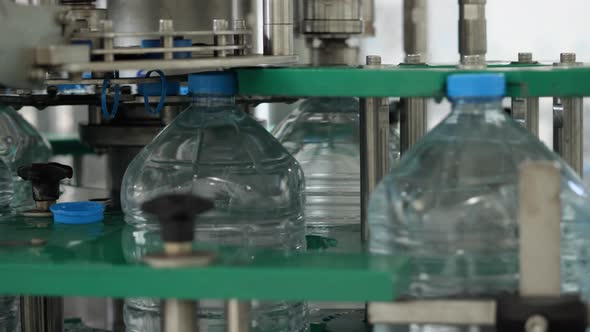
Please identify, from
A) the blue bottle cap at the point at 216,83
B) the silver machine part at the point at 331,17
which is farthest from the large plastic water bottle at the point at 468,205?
the silver machine part at the point at 331,17

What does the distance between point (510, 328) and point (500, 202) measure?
0.27 m

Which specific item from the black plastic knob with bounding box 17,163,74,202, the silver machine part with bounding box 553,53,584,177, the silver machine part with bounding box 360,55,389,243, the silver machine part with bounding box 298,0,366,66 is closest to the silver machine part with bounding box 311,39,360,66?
the silver machine part with bounding box 298,0,366,66

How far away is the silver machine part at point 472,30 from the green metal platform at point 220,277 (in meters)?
0.58

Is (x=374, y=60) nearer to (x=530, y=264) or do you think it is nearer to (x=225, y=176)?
(x=225, y=176)

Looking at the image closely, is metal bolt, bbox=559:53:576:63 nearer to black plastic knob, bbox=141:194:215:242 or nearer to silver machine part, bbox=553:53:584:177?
silver machine part, bbox=553:53:584:177

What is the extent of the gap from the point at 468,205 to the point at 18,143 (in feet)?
4.09

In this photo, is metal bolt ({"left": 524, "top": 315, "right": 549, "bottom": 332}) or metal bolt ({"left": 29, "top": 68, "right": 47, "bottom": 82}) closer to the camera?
metal bolt ({"left": 524, "top": 315, "right": 549, "bottom": 332})

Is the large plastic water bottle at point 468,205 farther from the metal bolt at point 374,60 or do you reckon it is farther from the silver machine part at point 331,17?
the silver machine part at point 331,17

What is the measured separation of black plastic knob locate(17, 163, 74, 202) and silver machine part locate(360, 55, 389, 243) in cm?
54

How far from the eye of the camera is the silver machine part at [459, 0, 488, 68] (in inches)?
79.2

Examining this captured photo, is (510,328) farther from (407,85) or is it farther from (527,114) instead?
(527,114)

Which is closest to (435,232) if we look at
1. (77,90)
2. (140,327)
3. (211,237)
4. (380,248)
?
(380,248)

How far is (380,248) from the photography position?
68.3 inches

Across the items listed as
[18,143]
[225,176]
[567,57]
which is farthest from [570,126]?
[18,143]
